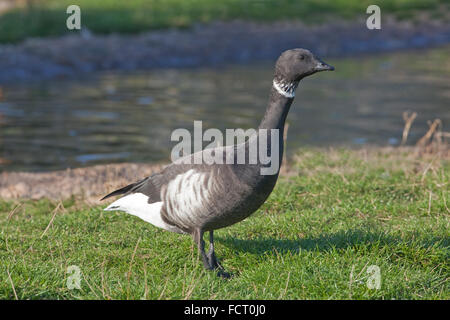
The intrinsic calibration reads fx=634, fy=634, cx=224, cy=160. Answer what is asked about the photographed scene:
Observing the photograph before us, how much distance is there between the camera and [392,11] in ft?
133

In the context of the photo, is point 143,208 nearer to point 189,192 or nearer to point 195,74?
point 189,192

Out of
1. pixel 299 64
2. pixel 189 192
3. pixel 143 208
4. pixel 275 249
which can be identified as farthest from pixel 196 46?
pixel 189 192

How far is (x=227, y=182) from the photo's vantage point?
612 cm

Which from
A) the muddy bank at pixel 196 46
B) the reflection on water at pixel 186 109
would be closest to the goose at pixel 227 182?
the reflection on water at pixel 186 109

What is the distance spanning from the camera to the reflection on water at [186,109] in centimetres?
1639

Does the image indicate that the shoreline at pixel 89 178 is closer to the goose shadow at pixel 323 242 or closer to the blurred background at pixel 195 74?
the blurred background at pixel 195 74

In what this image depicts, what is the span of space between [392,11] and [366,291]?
3763 centimetres


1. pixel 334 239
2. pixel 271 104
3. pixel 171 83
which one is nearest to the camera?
pixel 271 104

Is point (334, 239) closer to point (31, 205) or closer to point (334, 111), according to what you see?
point (31, 205)

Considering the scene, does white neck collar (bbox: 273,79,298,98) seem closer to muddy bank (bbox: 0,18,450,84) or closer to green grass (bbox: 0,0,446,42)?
muddy bank (bbox: 0,18,450,84)

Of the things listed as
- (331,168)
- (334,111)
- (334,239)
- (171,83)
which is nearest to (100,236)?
(334,239)

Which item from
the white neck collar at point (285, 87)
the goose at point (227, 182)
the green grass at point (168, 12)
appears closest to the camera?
the goose at point (227, 182)

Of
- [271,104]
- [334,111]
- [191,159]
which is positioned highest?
[271,104]

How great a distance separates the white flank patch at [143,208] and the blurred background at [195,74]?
6266 mm
